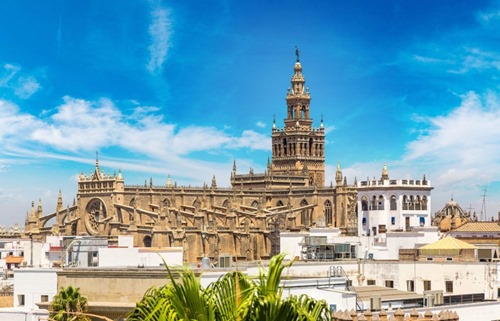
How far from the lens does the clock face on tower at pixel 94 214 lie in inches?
4272

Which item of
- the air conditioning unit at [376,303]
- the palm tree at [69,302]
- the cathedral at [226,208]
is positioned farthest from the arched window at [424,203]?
the palm tree at [69,302]

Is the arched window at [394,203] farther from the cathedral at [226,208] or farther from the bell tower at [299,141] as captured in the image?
the bell tower at [299,141]

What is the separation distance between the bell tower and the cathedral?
139 mm

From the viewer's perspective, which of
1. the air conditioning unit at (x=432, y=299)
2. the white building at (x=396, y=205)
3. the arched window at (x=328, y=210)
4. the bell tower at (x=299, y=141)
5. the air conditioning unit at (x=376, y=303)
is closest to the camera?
the air conditioning unit at (x=376, y=303)

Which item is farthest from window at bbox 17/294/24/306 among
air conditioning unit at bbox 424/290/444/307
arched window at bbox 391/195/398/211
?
arched window at bbox 391/195/398/211

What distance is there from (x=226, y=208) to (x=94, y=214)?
15.9 m

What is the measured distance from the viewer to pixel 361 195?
77250 mm

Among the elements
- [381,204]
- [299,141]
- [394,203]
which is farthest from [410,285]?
[299,141]

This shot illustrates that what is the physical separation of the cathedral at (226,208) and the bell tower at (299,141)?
0.14m

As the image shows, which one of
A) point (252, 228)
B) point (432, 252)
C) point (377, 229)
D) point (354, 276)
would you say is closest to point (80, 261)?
point (354, 276)

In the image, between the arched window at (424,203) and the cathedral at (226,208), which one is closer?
the arched window at (424,203)

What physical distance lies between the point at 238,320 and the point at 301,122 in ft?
378

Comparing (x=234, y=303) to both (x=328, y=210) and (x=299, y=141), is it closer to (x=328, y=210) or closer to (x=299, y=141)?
(x=328, y=210)

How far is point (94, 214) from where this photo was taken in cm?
11019
